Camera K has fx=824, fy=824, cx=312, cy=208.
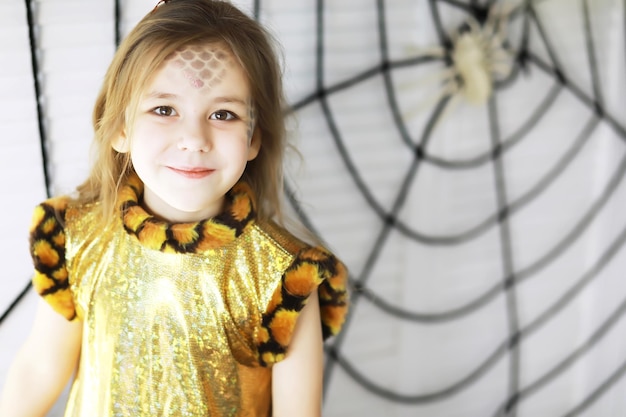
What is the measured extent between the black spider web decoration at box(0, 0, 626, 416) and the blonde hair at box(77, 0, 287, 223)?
241 millimetres

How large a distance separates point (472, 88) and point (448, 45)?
8 cm

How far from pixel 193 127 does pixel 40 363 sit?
359 mm

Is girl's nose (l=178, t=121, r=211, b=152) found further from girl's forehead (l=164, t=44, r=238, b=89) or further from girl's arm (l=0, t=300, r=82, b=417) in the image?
girl's arm (l=0, t=300, r=82, b=417)

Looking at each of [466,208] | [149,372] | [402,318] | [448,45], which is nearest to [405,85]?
[448,45]

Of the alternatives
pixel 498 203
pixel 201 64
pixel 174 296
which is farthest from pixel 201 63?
pixel 498 203

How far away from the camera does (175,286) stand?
905mm

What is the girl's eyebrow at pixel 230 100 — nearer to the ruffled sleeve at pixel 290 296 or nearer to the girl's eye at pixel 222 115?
the girl's eye at pixel 222 115

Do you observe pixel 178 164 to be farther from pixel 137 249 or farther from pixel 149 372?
pixel 149 372

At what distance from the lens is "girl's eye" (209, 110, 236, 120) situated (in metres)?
0.86

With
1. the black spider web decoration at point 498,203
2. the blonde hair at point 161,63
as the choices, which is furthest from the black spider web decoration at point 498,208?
the blonde hair at point 161,63

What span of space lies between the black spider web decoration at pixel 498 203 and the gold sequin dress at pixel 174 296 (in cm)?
30

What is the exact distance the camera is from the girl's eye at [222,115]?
86 centimetres

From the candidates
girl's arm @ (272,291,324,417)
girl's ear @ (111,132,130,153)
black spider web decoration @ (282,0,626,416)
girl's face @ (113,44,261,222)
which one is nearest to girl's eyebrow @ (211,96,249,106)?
girl's face @ (113,44,261,222)

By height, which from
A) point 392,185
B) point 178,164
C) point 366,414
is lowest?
point 366,414
